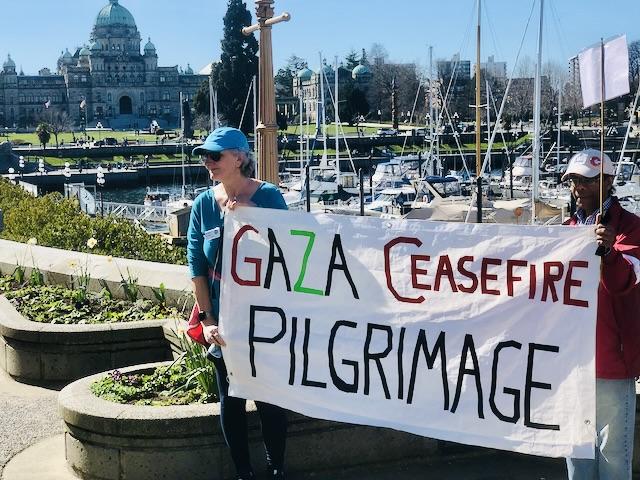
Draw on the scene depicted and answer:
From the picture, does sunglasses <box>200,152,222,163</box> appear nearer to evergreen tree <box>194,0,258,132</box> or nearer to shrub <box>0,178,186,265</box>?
shrub <box>0,178,186,265</box>

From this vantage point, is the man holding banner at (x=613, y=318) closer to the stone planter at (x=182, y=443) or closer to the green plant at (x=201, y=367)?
the stone planter at (x=182, y=443)

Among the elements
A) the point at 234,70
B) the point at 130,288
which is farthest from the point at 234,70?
the point at 130,288

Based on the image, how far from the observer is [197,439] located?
4281 millimetres

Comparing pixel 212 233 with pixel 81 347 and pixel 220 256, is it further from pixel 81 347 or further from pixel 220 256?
pixel 81 347

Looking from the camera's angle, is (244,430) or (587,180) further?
(244,430)

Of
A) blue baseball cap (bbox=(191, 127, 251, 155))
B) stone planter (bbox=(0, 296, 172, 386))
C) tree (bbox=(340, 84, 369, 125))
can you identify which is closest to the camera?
blue baseball cap (bbox=(191, 127, 251, 155))

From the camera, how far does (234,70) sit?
231 ft

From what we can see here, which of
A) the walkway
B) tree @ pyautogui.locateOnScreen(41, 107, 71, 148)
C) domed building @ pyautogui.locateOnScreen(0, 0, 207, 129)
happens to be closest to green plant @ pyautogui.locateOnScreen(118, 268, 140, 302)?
the walkway

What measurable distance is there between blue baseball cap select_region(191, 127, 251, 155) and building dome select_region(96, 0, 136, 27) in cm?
14607

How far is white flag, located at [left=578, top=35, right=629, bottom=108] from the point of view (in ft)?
11.4

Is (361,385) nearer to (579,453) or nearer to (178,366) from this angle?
(579,453)

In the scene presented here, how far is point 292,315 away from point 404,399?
0.61 m

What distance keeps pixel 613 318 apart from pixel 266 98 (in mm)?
6399

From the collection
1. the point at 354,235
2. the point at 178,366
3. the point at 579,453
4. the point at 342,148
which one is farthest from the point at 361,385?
the point at 342,148
